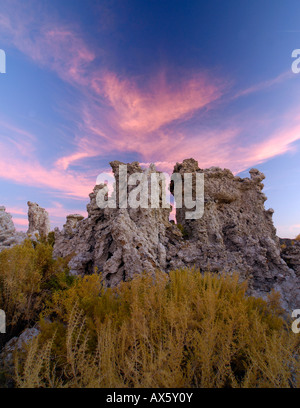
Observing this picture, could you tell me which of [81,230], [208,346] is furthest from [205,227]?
[208,346]

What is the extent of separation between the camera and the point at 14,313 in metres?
4.08

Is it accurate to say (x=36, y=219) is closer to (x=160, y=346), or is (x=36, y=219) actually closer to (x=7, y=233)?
(x=7, y=233)

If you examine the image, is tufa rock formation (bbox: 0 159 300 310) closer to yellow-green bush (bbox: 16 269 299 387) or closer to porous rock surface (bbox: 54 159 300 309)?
porous rock surface (bbox: 54 159 300 309)

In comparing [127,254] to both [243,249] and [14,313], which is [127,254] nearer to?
[14,313]

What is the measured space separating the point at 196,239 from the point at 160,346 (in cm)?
681

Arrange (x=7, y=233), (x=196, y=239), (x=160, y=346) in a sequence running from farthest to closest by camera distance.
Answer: (x=7, y=233) → (x=196, y=239) → (x=160, y=346)

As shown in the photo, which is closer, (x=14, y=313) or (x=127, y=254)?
Answer: (x=14, y=313)

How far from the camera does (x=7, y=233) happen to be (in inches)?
417

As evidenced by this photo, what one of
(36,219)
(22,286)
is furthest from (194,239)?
(36,219)

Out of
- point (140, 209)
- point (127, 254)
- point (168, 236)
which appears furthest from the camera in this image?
point (168, 236)

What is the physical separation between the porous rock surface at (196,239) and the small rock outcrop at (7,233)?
2209 millimetres

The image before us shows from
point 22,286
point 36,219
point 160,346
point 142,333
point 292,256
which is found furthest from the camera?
point 36,219

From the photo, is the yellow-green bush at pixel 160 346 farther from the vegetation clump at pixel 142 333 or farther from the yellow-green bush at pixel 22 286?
the yellow-green bush at pixel 22 286
